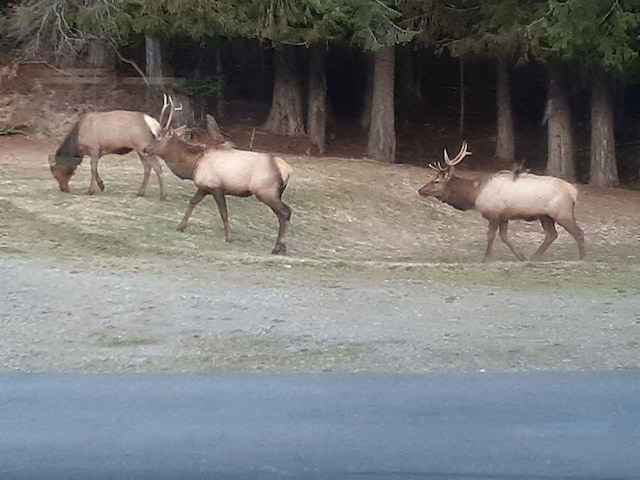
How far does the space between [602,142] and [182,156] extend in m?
15.6

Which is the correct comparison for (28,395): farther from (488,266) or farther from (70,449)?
(488,266)

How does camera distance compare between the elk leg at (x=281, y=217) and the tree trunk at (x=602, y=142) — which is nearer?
the elk leg at (x=281, y=217)

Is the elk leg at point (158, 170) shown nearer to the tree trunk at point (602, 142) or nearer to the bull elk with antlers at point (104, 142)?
the bull elk with antlers at point (104, 142)

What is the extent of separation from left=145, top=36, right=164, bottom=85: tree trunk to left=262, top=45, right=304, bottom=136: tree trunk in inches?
145

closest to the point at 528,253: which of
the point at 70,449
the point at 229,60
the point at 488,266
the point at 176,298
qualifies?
the point at 488,266

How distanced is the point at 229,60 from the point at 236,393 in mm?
32234

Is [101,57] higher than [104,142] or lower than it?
higher

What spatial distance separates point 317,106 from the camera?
34125 mm

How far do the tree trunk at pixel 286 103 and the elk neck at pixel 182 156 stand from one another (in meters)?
14.8

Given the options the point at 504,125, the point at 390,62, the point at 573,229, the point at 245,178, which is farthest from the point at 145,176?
the point at 504,125

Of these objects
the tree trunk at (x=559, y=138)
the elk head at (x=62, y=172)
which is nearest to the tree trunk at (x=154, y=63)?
the tree trunk at (x=559, y=138)

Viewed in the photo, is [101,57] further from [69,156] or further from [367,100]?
[69,156]

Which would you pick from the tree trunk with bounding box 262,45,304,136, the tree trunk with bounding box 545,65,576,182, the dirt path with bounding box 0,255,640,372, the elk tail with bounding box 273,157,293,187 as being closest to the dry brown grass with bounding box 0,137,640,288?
the elk tail with bounding box 273,157,293,187

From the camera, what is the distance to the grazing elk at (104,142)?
20.9m
